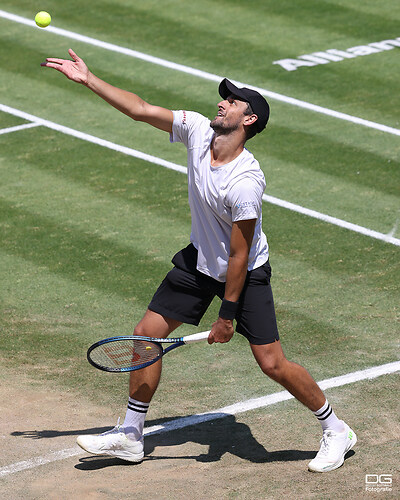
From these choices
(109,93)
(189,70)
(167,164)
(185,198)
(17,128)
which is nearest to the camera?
(109,93)

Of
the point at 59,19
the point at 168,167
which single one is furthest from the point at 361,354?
the point at 59,19

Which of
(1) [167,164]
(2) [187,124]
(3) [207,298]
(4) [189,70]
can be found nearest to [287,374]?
(3) [207,298]

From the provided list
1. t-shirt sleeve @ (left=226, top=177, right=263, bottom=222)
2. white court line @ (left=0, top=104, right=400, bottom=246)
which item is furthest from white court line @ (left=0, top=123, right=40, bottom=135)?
t-shirt sleeve @ (left=226, top=177, right=263, bottom=222)

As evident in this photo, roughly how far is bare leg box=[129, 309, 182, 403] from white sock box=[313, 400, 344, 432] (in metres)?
1.23

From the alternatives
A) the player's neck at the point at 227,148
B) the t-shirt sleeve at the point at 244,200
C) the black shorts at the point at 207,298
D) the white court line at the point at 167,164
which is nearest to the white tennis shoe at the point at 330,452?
the black shorts at the point at 207,298

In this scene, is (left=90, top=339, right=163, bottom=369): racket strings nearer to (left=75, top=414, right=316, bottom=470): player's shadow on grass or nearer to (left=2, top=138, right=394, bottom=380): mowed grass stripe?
(left=75, top=414, right=316, bottom=470): player's shadow on grass

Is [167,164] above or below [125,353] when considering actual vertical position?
below

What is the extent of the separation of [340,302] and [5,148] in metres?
6.27

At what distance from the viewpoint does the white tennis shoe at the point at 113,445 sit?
721 centimetres

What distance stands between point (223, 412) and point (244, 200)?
2067 mm

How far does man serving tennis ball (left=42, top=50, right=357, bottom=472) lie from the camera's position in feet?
22.6

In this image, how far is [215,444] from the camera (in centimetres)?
750

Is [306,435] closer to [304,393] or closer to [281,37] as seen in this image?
[304,393]

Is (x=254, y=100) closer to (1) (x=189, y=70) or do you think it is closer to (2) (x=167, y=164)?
(2) (x=167, y=164)
